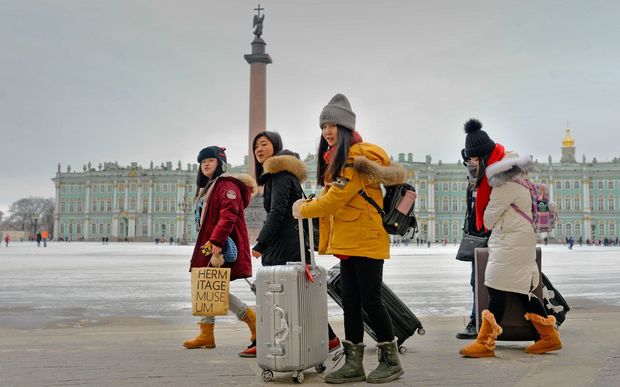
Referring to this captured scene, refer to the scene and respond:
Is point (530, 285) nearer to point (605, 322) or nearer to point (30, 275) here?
point (605, 322)

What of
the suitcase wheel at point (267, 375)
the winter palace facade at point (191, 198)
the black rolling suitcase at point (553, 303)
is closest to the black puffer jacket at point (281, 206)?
the suitcase wheel at point (267, 375)

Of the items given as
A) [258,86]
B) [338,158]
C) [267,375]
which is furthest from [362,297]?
[258,86]

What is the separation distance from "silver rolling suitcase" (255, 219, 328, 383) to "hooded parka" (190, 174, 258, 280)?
1.06 metres

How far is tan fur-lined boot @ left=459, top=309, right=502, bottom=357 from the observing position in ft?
13.5

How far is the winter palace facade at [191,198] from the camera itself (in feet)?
291

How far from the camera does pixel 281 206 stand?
4.02 metres

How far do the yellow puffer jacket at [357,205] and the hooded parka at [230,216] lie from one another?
1.13 meters

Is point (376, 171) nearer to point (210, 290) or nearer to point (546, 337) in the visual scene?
point (210, 290)

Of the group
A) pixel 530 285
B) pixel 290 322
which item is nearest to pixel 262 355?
pixel 290 322

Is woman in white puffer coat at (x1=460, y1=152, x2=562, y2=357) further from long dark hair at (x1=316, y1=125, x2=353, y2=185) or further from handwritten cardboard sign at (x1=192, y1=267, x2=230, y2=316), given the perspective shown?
handwritten cardboard sign at (x1=192, y1=267, x2=230, y2=316)

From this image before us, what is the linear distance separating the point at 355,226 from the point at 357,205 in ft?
0.41

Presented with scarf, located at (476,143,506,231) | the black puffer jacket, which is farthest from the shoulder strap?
scarf, located at (476,143,506,231)

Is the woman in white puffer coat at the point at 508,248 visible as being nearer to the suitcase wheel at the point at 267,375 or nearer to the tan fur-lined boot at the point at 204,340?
the suitcase wheel at the point at 267,375

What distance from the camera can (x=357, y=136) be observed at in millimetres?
3754
